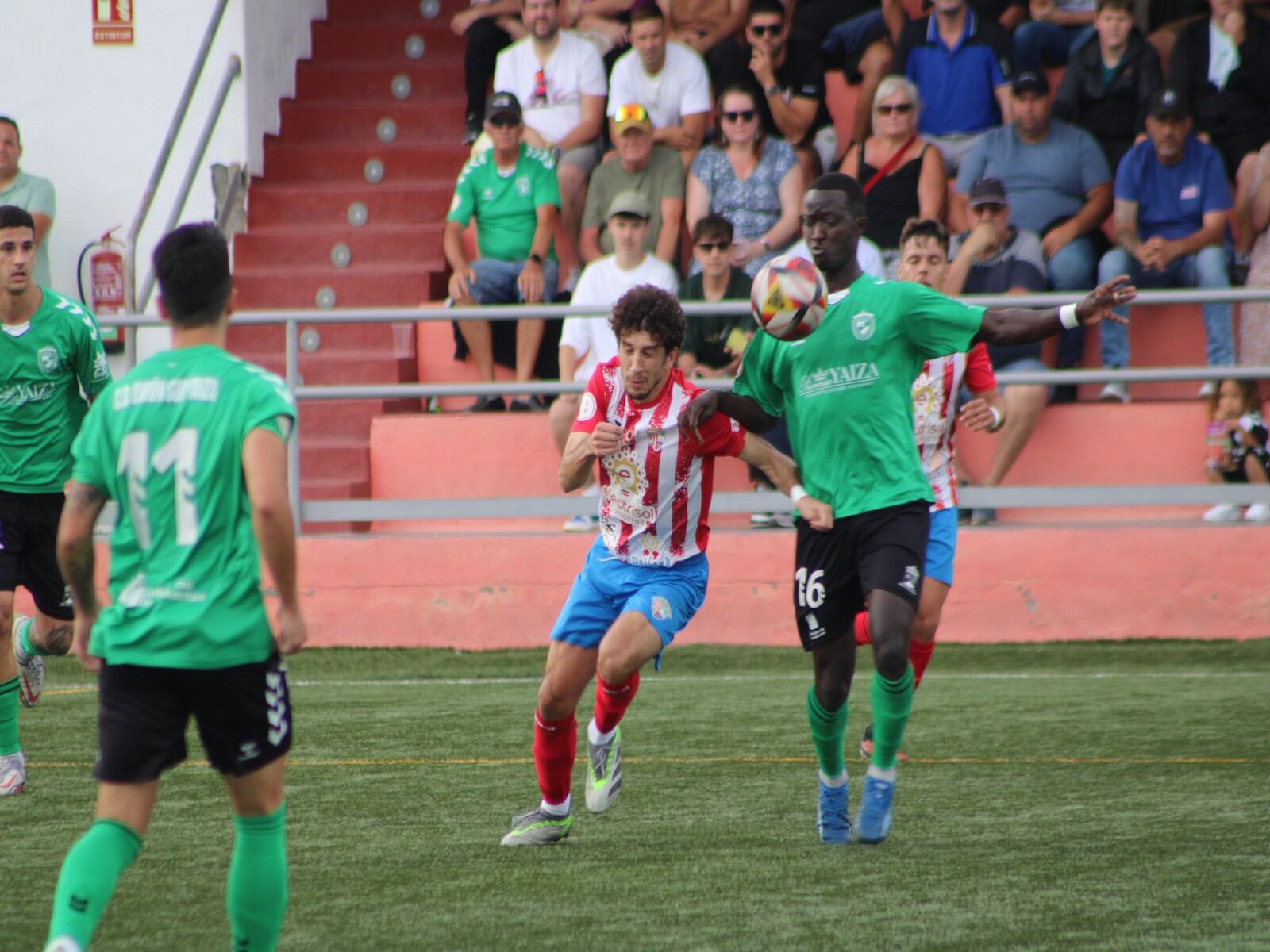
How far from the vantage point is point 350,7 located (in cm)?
1529

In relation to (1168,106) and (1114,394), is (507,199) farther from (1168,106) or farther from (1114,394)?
(1168,106)

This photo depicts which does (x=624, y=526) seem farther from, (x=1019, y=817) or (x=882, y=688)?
(x=1019, y=817)

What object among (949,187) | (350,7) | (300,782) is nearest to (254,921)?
(300,782)

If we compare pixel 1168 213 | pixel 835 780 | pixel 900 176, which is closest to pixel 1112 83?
pixel 1168 213

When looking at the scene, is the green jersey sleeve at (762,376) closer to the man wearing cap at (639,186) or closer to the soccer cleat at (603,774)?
the soccer cleat at (603,774)

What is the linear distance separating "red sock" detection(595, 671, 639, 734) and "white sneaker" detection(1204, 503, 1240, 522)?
5.94 metres

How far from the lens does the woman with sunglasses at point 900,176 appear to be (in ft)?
37.2

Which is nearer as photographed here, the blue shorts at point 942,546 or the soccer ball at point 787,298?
the soccer ball at point 787,298

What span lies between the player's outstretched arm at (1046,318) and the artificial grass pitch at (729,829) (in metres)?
1.70

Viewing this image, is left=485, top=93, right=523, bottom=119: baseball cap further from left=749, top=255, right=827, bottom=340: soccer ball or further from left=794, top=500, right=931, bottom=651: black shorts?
left=794, top=500, right=931, bottom=651: black shorts

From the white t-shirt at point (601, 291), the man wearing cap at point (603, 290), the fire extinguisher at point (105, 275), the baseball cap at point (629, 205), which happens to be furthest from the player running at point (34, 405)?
the fire extinguisher at point (105, 275)

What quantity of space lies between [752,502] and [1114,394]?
8.43ft

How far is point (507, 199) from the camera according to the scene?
11945mm

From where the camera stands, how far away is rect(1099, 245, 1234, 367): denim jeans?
421 inches
